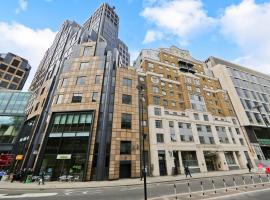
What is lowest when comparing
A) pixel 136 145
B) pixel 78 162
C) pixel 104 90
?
pixel 78 162

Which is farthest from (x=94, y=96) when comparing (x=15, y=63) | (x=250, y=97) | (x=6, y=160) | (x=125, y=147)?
(x=15, y=63)

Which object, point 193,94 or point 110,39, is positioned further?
point 110,39

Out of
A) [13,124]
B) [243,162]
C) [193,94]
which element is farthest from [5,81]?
[243,162]

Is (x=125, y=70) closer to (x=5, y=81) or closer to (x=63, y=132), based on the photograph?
(x=63, y=132)

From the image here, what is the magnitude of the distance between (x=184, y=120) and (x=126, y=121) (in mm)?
15375

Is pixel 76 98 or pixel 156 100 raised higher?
pixel 156 100

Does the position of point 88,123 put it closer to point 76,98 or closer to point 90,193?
point 76,98

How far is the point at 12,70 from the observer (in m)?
65.7

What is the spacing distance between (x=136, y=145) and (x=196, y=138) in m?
15.7

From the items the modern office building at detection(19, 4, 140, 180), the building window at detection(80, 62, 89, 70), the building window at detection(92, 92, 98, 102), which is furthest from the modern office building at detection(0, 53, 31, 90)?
the building window at detection(92, 92, 98, 102)

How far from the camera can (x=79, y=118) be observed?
89.5 feet

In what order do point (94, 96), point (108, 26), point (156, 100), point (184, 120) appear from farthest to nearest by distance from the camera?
point (108, 26)
point (156, 100)
point (184, 120)
point (94, 96)

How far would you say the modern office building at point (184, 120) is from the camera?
31312 millimetres

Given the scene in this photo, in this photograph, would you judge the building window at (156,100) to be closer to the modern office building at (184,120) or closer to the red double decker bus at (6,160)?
the modern office building at (184,120)
